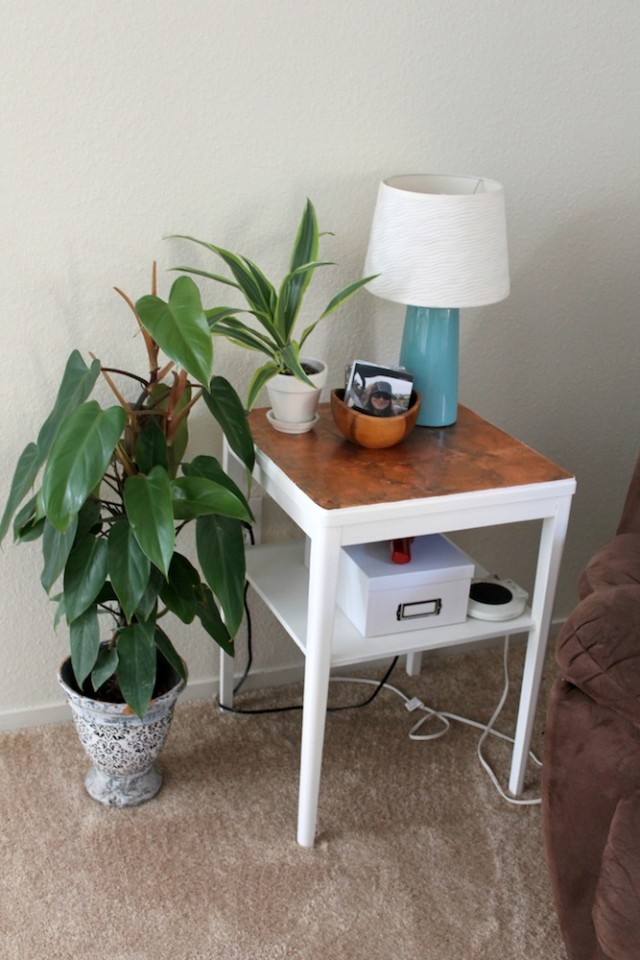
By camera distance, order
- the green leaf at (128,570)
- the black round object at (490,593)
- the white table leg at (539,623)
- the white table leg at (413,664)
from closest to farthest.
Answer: the green leaf at (128,570) < the white table leg at (539,623) < the black round object at (490,593) < the white table leg at (413,664)

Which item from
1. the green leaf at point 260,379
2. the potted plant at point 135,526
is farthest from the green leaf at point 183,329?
the green leaf at point 260,379

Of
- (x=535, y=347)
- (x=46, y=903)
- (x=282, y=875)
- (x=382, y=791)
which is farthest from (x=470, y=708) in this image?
(x=46, y=903)

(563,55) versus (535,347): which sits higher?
(563,55)

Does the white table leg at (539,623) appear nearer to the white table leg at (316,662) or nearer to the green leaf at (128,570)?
the white table leg at (316,662)

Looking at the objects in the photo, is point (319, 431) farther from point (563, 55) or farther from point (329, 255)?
point (563, 55)

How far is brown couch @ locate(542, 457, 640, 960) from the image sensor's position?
1.34 metres

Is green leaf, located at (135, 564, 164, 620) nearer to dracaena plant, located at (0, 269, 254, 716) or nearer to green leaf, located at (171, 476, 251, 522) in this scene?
dracaena plant, located at (0, 269, 254, 716)

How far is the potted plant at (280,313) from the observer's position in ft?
5.33

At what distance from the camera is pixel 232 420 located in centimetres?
164

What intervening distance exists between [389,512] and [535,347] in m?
0.72

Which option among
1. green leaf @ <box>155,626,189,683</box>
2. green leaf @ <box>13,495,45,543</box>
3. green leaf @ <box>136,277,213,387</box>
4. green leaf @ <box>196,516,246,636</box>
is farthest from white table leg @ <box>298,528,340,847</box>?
green leaf @ <box>13,495,45,543</box>

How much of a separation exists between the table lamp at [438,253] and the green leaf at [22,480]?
592mm

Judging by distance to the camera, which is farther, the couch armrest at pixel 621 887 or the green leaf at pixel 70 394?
the green leaf at pixel 70 394

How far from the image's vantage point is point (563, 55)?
1900mm
